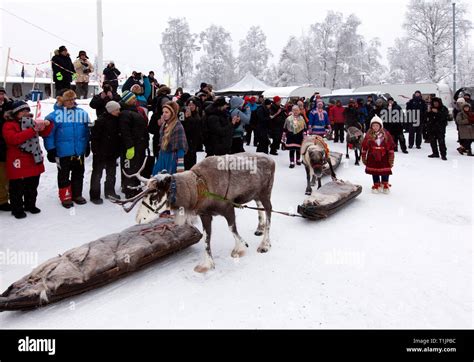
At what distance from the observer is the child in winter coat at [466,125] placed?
42.7ft

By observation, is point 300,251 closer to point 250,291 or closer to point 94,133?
point 250,291

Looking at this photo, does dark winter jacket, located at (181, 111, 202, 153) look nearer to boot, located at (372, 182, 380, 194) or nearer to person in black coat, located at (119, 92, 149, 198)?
person in black coat, located at (119, 92, 149, 198)

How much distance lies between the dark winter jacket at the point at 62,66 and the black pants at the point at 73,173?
6312 millimetres

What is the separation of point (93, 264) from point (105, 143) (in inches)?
144

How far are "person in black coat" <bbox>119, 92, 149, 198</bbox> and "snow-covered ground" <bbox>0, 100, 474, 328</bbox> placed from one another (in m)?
0.94

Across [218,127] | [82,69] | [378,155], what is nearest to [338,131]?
[378,155]

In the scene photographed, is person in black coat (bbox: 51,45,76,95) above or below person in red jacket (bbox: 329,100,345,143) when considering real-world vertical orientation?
above

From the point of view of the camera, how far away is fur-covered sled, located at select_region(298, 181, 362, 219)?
251 inches

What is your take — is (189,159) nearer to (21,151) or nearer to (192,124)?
(192,124)

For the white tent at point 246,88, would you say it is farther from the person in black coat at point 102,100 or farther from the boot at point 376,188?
the boot at point 376,188

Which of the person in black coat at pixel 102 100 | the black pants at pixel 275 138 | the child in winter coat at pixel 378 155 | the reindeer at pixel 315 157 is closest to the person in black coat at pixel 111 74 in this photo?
the person in black coat at pixel 102 100

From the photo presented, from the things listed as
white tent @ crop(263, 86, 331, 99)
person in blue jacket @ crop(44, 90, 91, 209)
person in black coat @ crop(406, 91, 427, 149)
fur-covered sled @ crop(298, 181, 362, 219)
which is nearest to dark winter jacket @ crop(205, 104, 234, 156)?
fur-covered sled @ crop(298, 181, 362, 219)

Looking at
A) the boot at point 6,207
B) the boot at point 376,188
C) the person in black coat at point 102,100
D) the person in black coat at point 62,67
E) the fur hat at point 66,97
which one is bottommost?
the boot at point 6,207
